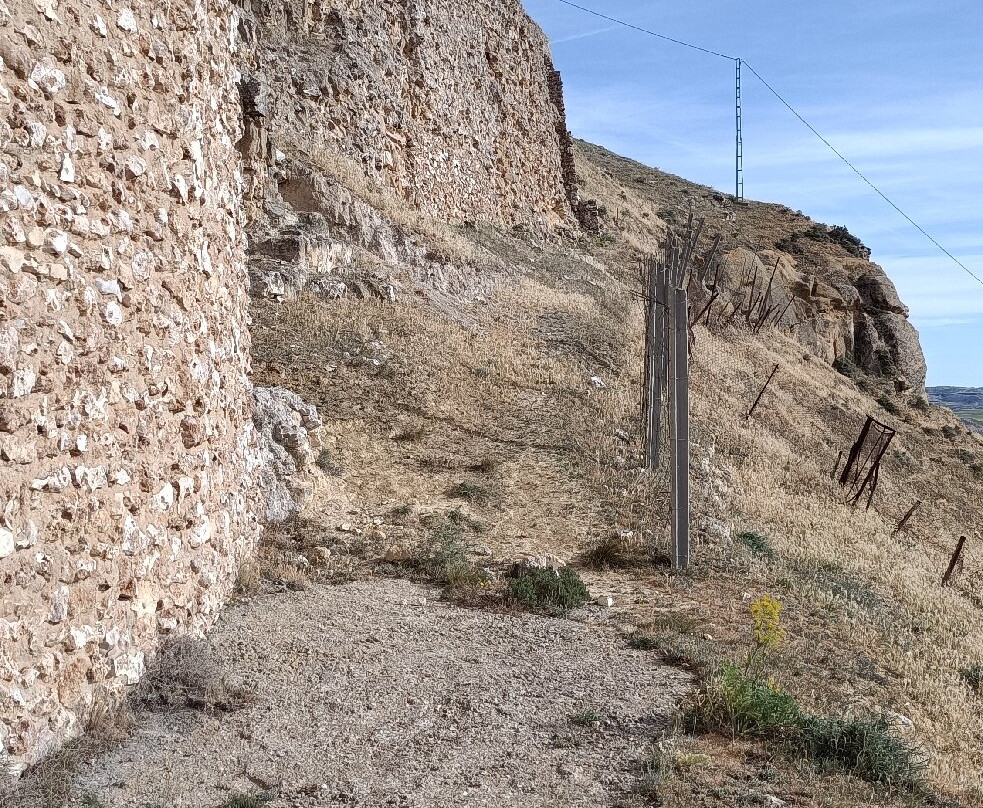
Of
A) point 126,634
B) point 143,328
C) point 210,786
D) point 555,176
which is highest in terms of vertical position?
point 555,176

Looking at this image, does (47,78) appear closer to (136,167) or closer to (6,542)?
(136,167)

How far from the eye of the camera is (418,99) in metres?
24.0

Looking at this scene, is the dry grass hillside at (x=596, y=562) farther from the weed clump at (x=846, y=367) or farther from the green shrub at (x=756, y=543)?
the weed clump at (x=846, y=367)

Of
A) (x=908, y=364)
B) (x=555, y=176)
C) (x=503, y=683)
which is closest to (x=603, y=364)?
(x=503, y=683)

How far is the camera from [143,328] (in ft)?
18.1

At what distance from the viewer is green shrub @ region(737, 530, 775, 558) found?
10.6 meters

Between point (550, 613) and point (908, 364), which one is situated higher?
point (908, 364)

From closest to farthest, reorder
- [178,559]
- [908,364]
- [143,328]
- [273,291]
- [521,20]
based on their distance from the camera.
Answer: [143,328] → [178,559] → [273,291] → [521,20] → [908,364]

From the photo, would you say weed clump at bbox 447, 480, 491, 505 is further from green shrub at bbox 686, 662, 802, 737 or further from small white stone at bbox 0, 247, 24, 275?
small white stone at bbox 0, 247, 24, 275

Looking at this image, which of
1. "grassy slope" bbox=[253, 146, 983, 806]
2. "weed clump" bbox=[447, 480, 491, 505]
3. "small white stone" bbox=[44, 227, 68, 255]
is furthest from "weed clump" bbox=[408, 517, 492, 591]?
"small white stone" bbox=[44, 227, 68, 255]

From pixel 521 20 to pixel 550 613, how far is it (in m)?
29.1

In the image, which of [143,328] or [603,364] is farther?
[603,364]

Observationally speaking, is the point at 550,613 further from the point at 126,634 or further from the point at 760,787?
the point at 126,634

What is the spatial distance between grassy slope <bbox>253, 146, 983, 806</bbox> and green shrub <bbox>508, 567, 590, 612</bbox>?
18.9 inches
